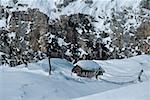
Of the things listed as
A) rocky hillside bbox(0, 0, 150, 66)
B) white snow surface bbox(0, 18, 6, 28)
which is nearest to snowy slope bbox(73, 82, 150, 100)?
rocky hillside bbox(0, 0, 150, 66)

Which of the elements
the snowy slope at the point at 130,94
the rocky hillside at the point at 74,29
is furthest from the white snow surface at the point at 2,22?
the snowy slope at the point at 130,94

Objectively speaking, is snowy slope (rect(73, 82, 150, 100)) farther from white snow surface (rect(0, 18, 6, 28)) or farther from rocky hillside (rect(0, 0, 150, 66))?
white snow surface (rect(0, 18, 6, 28))

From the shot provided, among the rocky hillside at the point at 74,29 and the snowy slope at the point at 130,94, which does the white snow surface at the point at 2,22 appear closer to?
the rocky hillside at the point at 74,29

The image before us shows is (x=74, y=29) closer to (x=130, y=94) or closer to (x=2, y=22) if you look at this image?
(x=2, y=22)

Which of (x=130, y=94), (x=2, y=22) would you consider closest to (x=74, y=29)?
(x=2, y=22)

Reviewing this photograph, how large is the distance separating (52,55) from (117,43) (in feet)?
24.0

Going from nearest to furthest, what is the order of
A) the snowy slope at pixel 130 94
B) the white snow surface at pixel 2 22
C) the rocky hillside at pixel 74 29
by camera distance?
the snowy slope at pixel 130 94
the rocky hillside at pixel 74 29
the white snow surface at pixel 2 22

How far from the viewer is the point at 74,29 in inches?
1859

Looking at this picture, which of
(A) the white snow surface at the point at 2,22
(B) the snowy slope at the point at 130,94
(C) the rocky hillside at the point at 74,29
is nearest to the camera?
(B) the snowy slope at the point at 130,94

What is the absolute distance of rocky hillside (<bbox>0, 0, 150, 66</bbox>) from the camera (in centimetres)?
4488

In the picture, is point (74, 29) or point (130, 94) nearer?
point (130, 94)

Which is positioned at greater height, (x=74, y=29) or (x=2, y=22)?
(x=2, y=22)

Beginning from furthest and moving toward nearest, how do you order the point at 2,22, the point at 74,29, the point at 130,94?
the point at 2,22
the point at 74,29
the point at 130,94

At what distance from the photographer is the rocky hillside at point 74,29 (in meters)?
44.9
